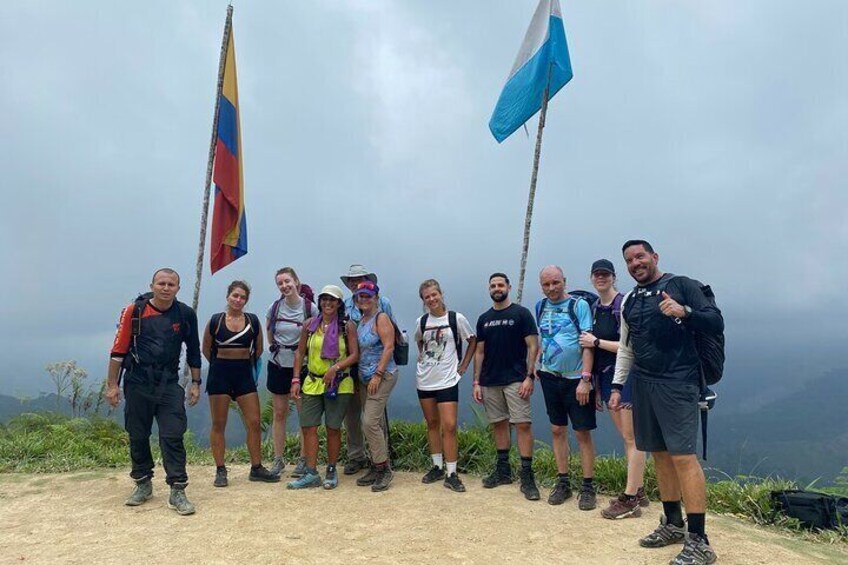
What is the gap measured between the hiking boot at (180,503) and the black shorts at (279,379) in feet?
5.01

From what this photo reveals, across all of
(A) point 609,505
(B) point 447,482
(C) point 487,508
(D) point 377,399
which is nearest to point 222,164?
(D) point 377,399

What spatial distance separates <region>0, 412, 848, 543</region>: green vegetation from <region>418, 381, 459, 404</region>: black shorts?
1.39 meters

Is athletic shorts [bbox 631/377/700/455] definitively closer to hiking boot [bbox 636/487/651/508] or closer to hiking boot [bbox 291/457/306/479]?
hiking boot [bbox 636/487/651/508]

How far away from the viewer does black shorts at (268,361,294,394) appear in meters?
6.45

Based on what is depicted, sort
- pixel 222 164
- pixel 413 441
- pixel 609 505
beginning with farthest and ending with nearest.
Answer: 1. pixel 222 164
2. pixel 413 441
3. pixel 609 505

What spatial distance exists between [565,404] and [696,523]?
1.78 meters

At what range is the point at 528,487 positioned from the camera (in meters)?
5.67

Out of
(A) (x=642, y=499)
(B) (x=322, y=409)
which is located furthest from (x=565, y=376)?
(B) (x=322, y=409)

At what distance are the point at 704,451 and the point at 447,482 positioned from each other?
2815mm

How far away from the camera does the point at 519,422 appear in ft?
18.9

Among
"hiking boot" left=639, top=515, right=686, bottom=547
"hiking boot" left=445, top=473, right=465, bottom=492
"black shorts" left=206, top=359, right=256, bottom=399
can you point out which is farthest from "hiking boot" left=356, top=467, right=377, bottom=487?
"hiking boot" left=639, top=515, right=686, bottom=547

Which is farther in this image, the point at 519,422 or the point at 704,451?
the point at 519,422

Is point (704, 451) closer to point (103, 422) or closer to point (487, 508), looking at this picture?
point (487, 508)

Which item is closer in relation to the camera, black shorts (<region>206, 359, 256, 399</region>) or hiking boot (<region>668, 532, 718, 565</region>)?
hiking boot (<region>668, 532, 718, 565</region>)
